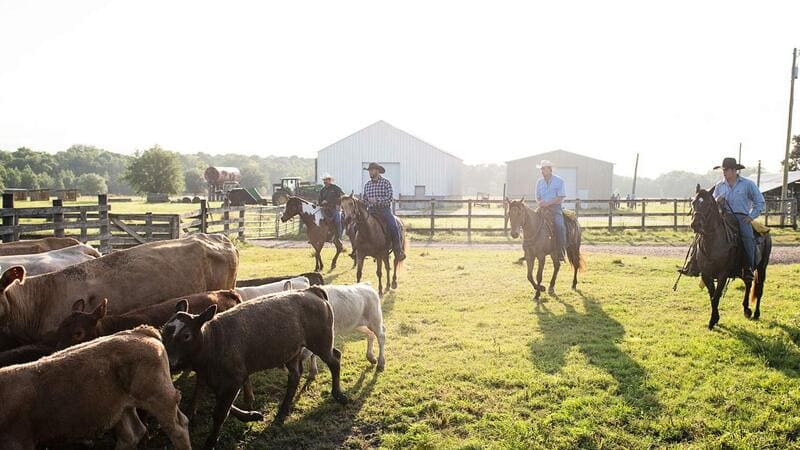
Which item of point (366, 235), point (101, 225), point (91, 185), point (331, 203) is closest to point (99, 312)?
point (366, 235)

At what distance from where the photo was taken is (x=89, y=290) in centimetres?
598

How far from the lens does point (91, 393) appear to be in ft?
12.6

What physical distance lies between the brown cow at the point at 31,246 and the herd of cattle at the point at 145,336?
1404 mm

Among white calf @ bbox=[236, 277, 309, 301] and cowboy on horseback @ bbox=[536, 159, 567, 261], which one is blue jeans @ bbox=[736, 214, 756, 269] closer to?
cowboy on horseback @ bbox=[536, 159, 567, 261]

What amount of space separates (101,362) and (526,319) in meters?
6.65

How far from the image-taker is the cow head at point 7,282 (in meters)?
5.14

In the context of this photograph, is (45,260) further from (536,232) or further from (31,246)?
(536,232)

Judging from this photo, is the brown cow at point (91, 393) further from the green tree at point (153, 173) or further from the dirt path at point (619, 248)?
the green tree at point (153, 173)

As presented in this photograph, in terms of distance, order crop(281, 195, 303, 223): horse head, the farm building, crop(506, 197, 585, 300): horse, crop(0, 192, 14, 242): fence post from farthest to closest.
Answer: the farm building < crop(281, 195, 303, 223): horse head < crop(506, 197, 585, 300): horse < crop(0, 192, 14, 242): fence post

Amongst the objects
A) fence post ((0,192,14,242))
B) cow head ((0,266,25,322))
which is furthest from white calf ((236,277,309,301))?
fence post ((0,192,14,242))

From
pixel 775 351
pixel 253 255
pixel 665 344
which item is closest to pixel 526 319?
pixel 665 344

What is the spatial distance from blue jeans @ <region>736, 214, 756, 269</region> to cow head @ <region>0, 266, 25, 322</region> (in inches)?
381

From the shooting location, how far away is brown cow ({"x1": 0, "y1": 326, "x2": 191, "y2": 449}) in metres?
3.65

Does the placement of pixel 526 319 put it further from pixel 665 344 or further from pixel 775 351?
pixel 775 351
